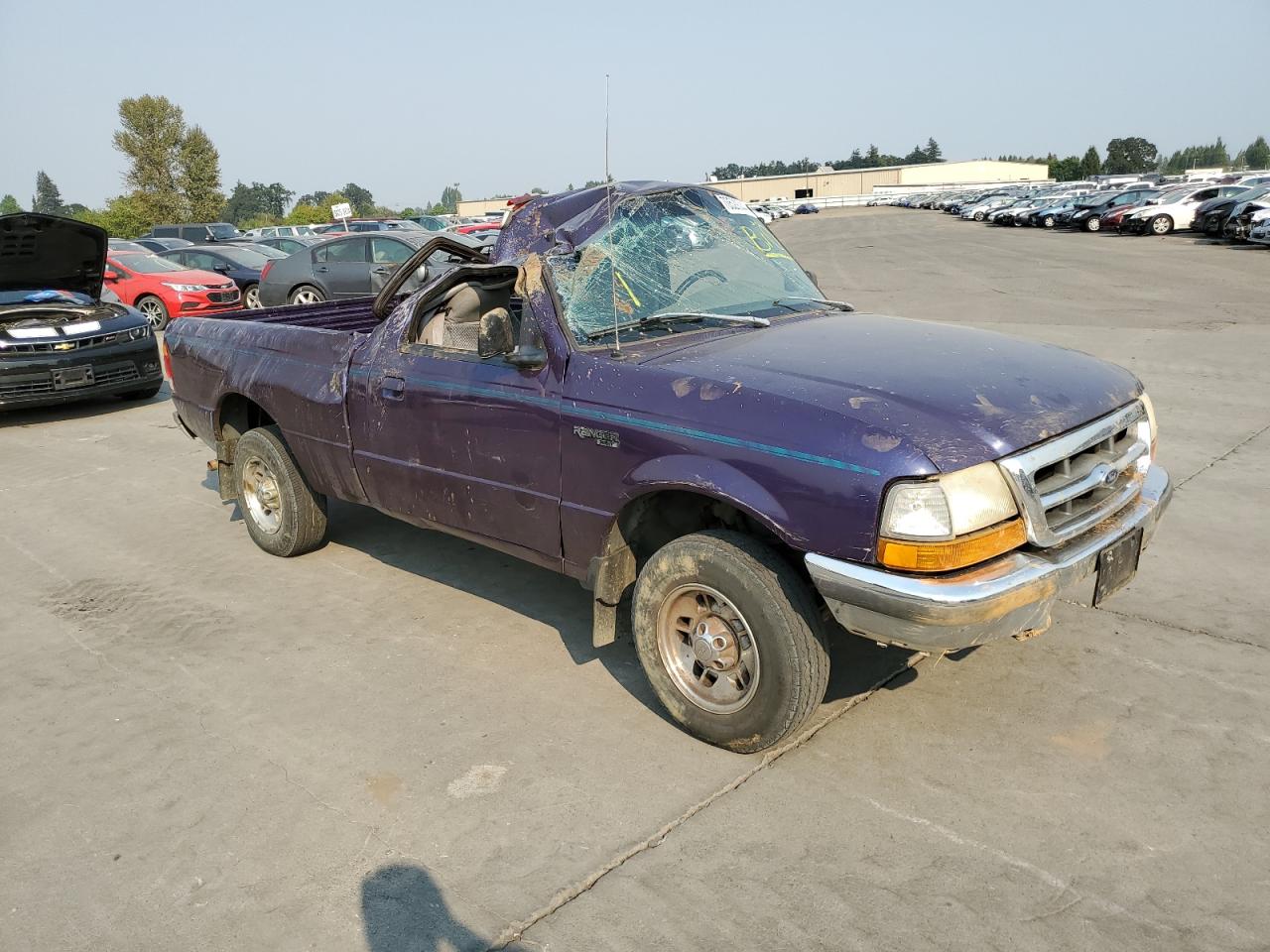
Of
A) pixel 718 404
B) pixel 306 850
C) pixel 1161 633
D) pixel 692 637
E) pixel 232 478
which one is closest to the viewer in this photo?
pixel 306 850

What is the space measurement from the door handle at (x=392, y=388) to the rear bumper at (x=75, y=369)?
677cm

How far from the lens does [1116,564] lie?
3299 mm

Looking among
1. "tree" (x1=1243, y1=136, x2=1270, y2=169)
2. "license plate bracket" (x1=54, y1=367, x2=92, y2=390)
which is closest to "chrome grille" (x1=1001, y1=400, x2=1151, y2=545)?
"license plate bracket" (x1=54, y1=367, x2=92, y2=390)

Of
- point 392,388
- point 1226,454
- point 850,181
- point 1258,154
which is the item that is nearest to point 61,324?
point 392,388

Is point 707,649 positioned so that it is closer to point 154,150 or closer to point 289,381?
point 289,381

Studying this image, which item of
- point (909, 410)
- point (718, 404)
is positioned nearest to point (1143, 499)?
point (909, 410)

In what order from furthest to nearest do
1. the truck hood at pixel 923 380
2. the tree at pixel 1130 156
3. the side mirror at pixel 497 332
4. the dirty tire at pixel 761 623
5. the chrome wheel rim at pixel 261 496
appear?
the tree at pixel 1130 156, the chrome wheel rim at pixel 261 496, the side mirror at pixel 497 332, the dirty tire at pixel 761 623, the truck hood at pixel 923 380

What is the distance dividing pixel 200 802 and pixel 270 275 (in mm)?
14289

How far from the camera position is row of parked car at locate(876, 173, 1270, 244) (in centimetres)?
2512

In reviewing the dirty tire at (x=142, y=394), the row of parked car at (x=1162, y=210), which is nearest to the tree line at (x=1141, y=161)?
the row of parked car at (x=1162, y=210)

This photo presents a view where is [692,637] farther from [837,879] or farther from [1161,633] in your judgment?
[1161,633]

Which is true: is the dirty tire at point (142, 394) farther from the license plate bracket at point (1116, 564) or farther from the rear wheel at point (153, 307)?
the license plate bracket at point (1116, 564)

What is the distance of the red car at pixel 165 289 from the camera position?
15844mm

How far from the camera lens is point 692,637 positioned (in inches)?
135
